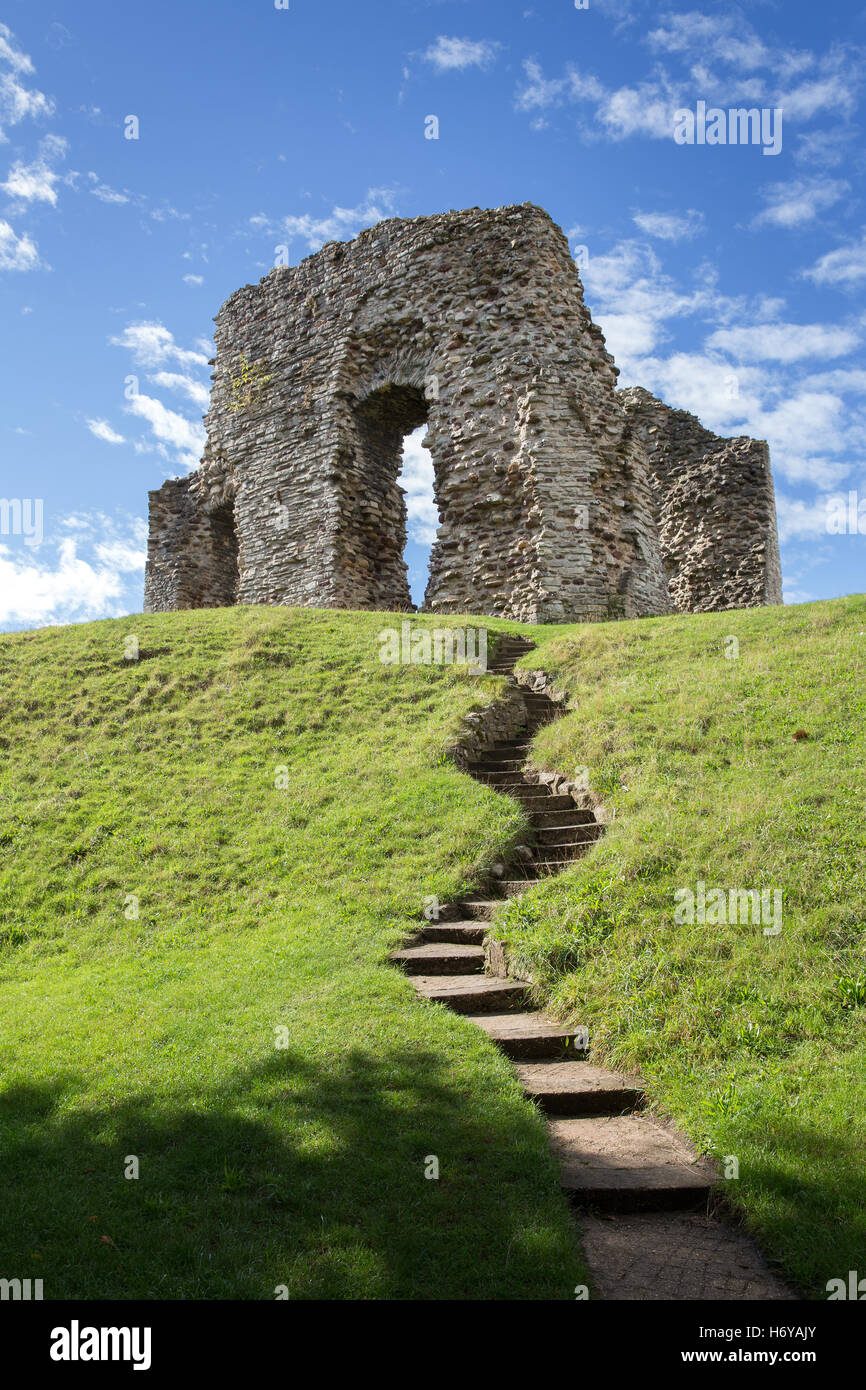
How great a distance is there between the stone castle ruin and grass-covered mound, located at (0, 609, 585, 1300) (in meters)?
6.39

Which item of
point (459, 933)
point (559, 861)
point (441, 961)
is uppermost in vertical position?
point (559, 861)

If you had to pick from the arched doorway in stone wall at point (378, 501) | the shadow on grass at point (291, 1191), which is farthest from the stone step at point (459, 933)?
the arched doorway in stone wall at point (378, 501)

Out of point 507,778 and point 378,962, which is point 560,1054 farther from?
point 507,778

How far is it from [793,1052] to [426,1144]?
230 centimetres

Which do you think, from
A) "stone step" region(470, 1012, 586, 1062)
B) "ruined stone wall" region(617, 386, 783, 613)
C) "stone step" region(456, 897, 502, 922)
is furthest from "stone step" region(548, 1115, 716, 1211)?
"ruined stone wall" region(617, 386, 783, 613)

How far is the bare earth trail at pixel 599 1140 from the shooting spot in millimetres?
3633

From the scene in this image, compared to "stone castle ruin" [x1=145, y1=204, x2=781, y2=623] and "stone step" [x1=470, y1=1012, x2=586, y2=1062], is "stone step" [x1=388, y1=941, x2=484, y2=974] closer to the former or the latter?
"stone step" [x1=470, y1=1012, x2=586, y2=1062]

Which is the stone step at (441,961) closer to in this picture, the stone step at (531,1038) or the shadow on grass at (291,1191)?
the stone step at (531,1038)

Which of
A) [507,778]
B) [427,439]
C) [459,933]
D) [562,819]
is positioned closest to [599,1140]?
[459,933]

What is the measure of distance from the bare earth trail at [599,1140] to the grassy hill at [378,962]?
0.58 feet

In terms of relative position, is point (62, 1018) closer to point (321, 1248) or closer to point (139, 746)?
point (321, 1248)

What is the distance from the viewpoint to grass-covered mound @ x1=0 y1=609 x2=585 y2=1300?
12.0 ft

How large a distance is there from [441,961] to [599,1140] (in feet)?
8.04

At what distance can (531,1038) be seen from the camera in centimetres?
577
